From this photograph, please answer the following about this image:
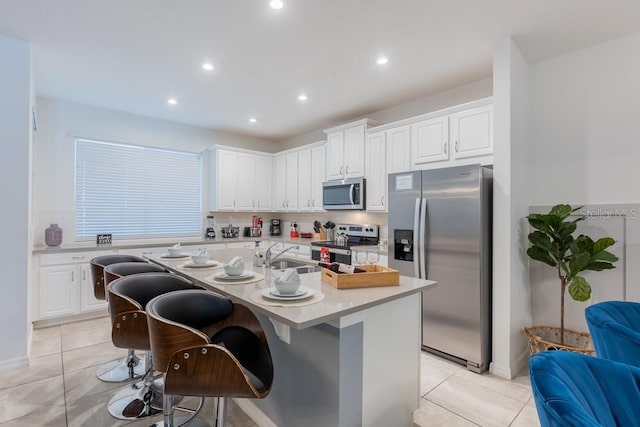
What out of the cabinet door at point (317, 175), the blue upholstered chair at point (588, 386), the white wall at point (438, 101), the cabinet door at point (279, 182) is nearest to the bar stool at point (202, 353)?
the blue upholstered chair at point (588, 386)

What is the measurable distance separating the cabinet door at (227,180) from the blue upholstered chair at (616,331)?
476cm

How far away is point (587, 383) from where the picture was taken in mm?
868

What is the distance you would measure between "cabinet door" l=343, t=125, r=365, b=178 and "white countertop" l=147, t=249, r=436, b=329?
2.42 m

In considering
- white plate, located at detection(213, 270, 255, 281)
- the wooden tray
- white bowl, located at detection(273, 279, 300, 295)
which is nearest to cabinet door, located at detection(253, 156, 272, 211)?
white plate, located at detection(213, 270, 255, 281)

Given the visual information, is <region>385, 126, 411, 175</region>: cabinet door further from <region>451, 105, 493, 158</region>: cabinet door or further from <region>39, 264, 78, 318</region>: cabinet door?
<region>39, 264, 78, 318</region>: cabinet door

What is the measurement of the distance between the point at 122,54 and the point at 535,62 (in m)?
3.86

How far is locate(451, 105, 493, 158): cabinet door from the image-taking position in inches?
117

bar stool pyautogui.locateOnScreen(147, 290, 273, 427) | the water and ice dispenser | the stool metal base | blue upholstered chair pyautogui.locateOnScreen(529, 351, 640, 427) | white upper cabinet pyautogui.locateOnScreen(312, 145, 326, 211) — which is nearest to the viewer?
blue upholstered chair pyautogui.locateOnScreen(529, 351, 640, 427)

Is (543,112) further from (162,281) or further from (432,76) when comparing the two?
A: (162,281)

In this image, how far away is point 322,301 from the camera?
1472mm

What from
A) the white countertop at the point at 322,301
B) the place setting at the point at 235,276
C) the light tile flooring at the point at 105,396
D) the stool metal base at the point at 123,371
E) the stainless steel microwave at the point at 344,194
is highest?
the stainless steel microwave at the point at 344,194

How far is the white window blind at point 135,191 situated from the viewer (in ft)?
14.3

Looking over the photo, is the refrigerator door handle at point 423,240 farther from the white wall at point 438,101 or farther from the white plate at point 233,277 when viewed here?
the white plate at point 233,277

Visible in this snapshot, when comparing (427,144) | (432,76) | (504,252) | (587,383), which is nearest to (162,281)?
(587,383)
